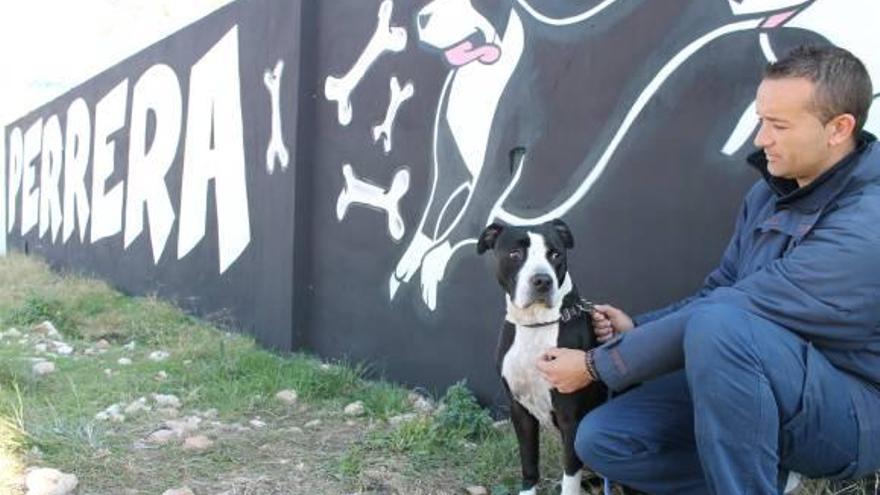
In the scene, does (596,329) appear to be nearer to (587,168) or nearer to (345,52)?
(587,168)

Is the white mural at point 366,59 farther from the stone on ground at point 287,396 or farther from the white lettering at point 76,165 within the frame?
the white lettering at point 76,165

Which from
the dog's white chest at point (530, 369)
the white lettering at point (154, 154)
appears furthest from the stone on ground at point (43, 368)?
the dog's white chest at point (530, 369)

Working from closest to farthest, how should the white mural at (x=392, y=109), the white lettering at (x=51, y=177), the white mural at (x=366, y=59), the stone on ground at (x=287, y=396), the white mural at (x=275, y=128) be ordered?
1. the stone on ground at (x=287, y=396)
2. the white mural at (x=392, y=109)
3. the white mural at (x=366, y=59)
4. the white mural at (x=275, y=128)
5. the white lettering at (x=51, y=177)

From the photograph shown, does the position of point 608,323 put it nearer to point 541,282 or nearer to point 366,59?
point 541,282

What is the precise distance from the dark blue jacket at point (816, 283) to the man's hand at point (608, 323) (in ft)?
1.45

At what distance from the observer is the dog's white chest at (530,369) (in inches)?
112

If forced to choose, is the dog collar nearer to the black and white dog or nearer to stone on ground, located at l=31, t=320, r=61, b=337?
the black and white dog

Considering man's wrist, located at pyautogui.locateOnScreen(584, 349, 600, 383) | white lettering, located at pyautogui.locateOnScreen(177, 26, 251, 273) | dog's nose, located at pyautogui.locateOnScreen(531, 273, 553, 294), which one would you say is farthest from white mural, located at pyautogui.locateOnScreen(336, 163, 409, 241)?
man's wrist, located at pyautogui.locateOnScreen(584, 349, 600, 383)

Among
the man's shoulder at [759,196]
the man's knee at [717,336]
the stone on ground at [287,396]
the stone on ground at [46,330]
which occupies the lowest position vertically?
the stone on ground at [46,330]

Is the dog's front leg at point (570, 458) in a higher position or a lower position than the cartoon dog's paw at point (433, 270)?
lower

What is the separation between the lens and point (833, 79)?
2.15 metres

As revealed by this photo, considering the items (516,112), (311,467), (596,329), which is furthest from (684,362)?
(516,112)

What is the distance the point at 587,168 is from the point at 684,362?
5.25ft

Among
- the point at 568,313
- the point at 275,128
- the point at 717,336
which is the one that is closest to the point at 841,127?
the point at 717,336
